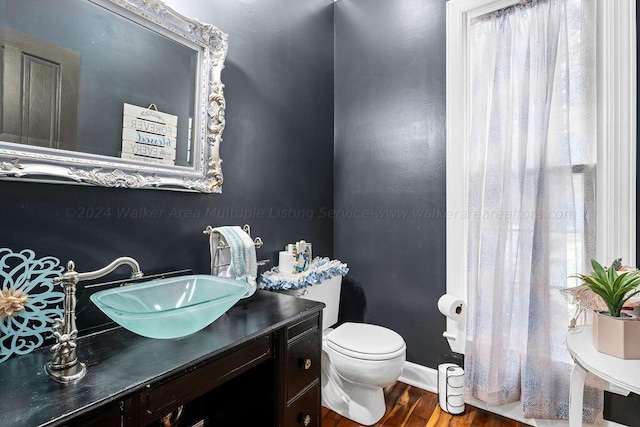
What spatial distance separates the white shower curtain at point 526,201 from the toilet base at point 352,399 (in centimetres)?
52

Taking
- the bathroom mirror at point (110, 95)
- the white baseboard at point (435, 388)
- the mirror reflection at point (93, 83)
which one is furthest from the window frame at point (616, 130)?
the mirror reflection at point (93, 83)

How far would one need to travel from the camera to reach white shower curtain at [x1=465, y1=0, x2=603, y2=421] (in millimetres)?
1616

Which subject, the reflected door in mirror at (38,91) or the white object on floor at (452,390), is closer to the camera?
the reflected door in mirror at (38,91)

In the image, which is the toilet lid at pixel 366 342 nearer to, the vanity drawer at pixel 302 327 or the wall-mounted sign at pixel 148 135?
the vanity drawer at pixel 302 327

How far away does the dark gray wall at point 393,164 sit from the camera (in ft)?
6.89

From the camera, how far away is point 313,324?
1351mm

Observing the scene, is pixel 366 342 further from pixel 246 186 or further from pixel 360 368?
pixel 246 186

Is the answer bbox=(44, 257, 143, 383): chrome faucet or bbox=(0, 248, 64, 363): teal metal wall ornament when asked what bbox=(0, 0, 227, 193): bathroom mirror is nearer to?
bbox=(0, 248, 64, 363): teal metal wall ornament

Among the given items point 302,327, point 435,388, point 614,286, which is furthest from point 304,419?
point 614,286

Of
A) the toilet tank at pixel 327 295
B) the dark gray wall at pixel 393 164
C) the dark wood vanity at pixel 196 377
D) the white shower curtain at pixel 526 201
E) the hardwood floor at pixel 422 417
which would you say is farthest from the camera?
the dark gray wall at pixel 393 164

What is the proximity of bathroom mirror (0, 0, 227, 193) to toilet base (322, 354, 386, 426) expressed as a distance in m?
1.31

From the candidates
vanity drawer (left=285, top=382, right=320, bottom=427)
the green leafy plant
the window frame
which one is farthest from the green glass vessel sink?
the window frame

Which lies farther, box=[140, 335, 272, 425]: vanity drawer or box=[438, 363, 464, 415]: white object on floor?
box=[438, 363, 464, 415]: white object on floor

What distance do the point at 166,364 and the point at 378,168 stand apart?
Answer: 5.98ft
